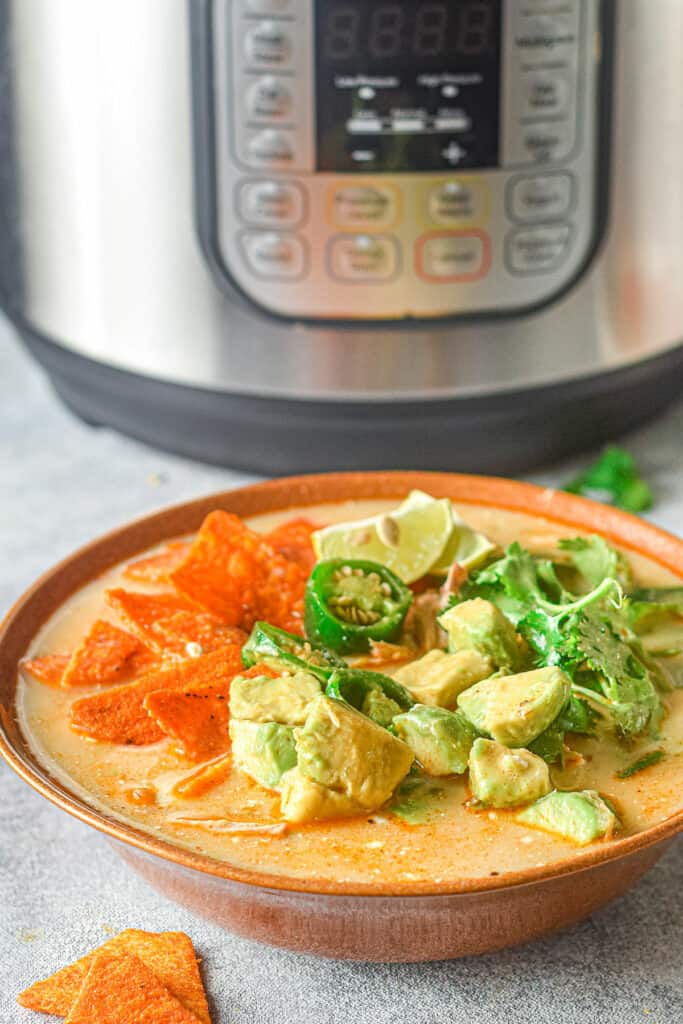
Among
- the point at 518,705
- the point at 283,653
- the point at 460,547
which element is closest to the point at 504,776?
the point at 518,705

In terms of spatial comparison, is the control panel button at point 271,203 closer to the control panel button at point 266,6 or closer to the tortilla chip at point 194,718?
the control panel button at point 266,6

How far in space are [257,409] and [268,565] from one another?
429 millimetres

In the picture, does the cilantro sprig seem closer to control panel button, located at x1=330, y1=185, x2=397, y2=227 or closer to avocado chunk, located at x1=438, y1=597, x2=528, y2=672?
avocado chunk, located at x1=438, y1=597, x2=528, y2=672

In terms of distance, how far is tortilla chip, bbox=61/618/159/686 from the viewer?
2.99 feet

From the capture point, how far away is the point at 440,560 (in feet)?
3.32

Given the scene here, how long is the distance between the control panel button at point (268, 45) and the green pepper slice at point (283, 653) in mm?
607

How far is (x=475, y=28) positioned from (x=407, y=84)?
8 centimetres

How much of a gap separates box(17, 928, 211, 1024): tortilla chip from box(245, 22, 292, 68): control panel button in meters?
0.78

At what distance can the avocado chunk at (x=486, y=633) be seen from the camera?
0.85m

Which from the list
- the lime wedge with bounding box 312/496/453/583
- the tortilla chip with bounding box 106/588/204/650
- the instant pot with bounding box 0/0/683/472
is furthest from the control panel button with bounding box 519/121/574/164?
the tortilla chip with bounding box 106/588/204/650

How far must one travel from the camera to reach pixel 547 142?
132 centimetres

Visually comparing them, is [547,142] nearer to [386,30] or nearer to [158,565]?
[386,30]

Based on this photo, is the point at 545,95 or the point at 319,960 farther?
the point at 545,95

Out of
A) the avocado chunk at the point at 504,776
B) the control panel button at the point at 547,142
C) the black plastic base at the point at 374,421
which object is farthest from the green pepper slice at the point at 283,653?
the control panel button at the point at 547,142
